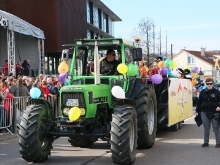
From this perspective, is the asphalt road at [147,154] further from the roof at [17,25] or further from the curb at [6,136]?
the roof at [17,25]

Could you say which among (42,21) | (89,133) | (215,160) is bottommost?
(215,160)

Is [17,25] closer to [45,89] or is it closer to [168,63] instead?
[45,89]

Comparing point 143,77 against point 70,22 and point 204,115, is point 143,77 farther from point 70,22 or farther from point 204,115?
point 70,22

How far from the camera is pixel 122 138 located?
330 inches

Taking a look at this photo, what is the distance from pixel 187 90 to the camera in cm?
1541

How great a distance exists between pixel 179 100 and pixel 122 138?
6.03 m

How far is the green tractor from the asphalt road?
409 millimetres

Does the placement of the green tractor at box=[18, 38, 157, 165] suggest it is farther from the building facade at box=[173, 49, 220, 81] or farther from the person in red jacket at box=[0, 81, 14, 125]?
the building facade at box=[173, 49, 220, 81]

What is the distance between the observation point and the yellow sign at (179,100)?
12930 millimetres

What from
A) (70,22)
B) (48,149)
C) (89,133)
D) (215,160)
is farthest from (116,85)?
(70,22)

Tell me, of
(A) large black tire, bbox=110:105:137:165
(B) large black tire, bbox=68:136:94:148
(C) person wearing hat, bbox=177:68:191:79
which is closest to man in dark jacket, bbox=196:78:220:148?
(B) large black tire, bbox=68:136:94:148

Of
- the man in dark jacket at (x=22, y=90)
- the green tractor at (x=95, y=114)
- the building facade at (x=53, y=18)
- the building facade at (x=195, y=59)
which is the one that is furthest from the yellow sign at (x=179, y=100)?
the building facade at (x=195, y=59)

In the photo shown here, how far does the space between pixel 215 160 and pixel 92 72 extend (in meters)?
3.54

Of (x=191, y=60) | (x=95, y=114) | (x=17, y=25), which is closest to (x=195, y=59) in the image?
(x=191, y=60)
